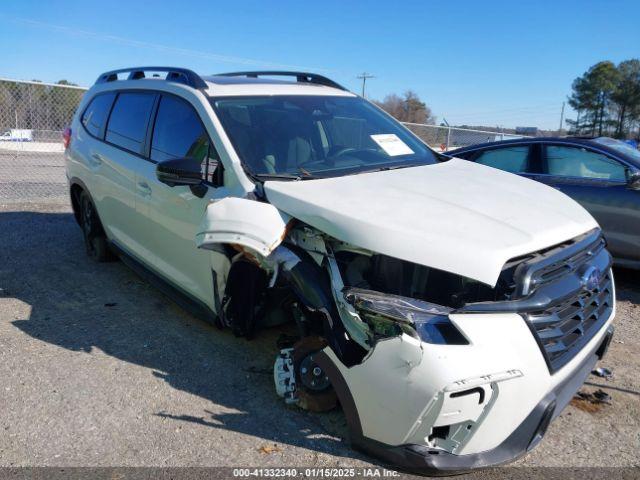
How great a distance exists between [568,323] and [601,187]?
142 inches

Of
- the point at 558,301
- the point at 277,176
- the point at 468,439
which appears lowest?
the point at 468,439

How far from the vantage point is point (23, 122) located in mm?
10023

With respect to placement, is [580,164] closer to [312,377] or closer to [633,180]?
[633,180]

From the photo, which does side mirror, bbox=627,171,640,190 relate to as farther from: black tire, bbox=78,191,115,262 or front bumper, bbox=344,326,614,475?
black tire, bbox=78,191,115,262

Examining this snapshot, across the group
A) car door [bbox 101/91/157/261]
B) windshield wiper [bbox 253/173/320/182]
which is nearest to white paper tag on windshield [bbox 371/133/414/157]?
windshield wiper [bbox 253/173/320/182]

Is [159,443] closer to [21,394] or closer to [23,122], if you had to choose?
[21,394]

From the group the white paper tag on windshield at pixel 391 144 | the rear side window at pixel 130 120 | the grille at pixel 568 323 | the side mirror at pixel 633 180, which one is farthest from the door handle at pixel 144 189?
the side mirror at pixel 633 180

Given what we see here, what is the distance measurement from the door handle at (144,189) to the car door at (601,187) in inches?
170

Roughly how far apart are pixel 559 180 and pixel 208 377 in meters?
4.47

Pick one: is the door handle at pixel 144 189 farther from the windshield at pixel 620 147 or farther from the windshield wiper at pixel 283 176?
the windshield at pixel 620 147

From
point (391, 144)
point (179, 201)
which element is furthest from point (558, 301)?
point (179, 201)

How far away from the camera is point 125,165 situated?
4660mm

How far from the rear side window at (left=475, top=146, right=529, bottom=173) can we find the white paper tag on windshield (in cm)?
263

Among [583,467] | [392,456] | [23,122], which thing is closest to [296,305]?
[392,456]
